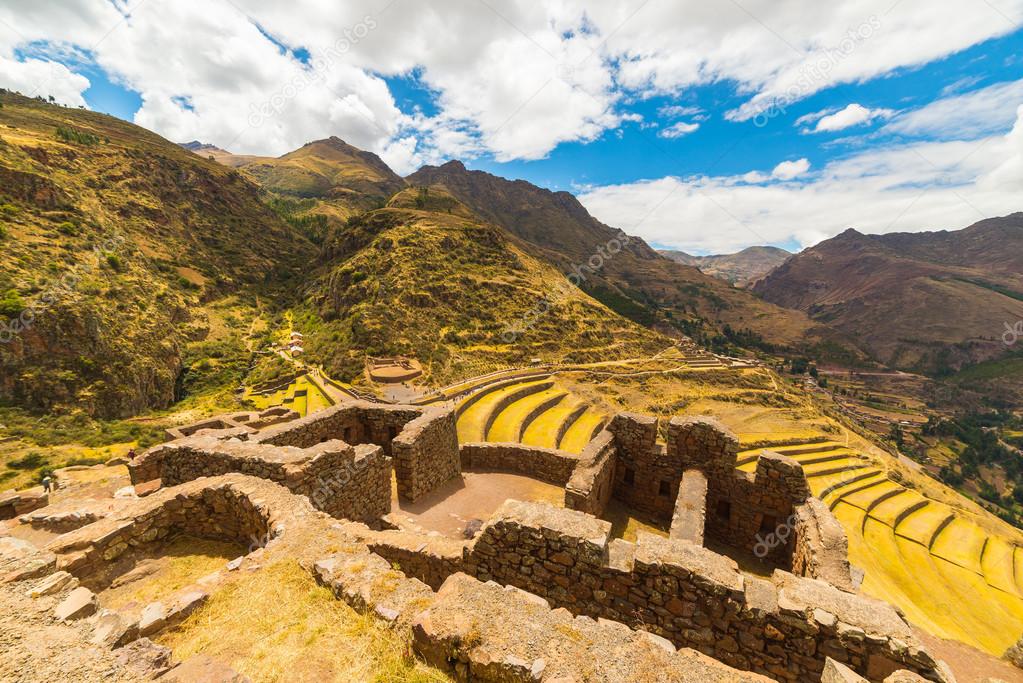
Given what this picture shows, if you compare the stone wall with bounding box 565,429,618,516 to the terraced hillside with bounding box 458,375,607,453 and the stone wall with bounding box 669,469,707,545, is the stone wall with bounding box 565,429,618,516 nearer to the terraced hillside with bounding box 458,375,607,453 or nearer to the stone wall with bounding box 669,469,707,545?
the stone wall with bounding box 669,469,707,545

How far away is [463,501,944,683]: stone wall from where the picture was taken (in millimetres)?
4762

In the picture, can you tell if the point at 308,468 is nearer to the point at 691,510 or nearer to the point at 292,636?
the point at 292,636

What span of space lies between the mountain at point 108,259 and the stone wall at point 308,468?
1812 inches

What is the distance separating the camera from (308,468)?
8102 mm

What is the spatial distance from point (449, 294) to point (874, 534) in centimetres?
6236

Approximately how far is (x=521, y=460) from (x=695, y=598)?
1021 centimetres

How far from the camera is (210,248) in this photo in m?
91.9

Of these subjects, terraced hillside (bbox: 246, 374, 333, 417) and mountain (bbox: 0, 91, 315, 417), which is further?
terraced hillside (bbox: 246, 374, 333, 417)

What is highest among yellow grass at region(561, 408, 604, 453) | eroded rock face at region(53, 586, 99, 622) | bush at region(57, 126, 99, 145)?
bush at region(57, 126, 99, 145)

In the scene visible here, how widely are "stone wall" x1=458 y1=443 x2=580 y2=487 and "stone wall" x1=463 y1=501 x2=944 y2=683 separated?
8324 mm

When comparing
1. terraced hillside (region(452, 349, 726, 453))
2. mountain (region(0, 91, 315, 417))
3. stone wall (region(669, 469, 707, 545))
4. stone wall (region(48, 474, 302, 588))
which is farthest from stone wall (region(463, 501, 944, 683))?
mountain (region(0, 91, 315, 417))

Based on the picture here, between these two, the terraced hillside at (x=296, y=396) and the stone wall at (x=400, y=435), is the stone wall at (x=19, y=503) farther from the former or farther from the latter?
the terraced hillside at (x=296, y=396)

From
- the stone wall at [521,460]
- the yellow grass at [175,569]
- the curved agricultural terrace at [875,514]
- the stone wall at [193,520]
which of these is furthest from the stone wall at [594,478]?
the curved agricultural terrace at [875,514]

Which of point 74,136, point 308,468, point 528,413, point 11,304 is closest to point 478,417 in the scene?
point 528,413
